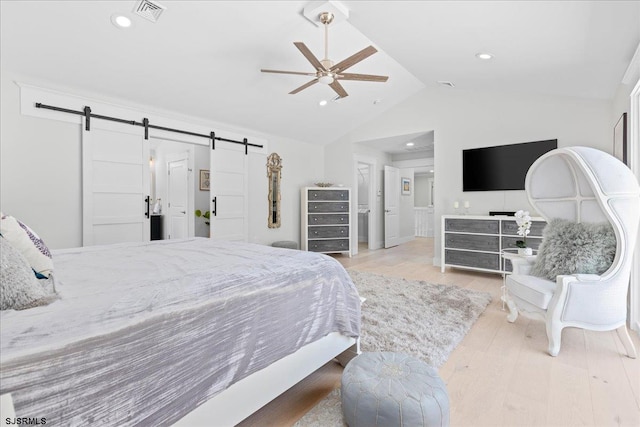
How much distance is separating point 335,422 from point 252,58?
3628 mm

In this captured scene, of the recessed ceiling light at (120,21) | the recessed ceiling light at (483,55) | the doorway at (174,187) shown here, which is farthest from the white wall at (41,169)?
the recessed ceiling light at (483,55)

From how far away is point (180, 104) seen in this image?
13.3 feet

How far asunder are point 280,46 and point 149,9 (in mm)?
1309

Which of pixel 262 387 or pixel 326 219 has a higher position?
pixel 326 219

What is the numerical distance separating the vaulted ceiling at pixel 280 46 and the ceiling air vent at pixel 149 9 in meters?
0.05

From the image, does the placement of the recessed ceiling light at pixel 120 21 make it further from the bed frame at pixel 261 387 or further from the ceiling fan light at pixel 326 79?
the bed frame at pixel 261 387

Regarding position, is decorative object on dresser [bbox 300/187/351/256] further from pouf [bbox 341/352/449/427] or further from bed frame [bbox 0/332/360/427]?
pouf [bbox 341/352/449/427]

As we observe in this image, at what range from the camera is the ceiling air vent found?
8.46ft

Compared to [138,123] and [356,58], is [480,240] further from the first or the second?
[138,123]

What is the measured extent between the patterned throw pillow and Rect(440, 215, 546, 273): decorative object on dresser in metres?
4.47

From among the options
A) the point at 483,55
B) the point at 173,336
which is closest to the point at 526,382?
the point at 173,336

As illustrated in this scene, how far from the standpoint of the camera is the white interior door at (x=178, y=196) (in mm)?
5684

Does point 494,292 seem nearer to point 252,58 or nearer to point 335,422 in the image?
point 335,422

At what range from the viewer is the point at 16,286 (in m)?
0.97
